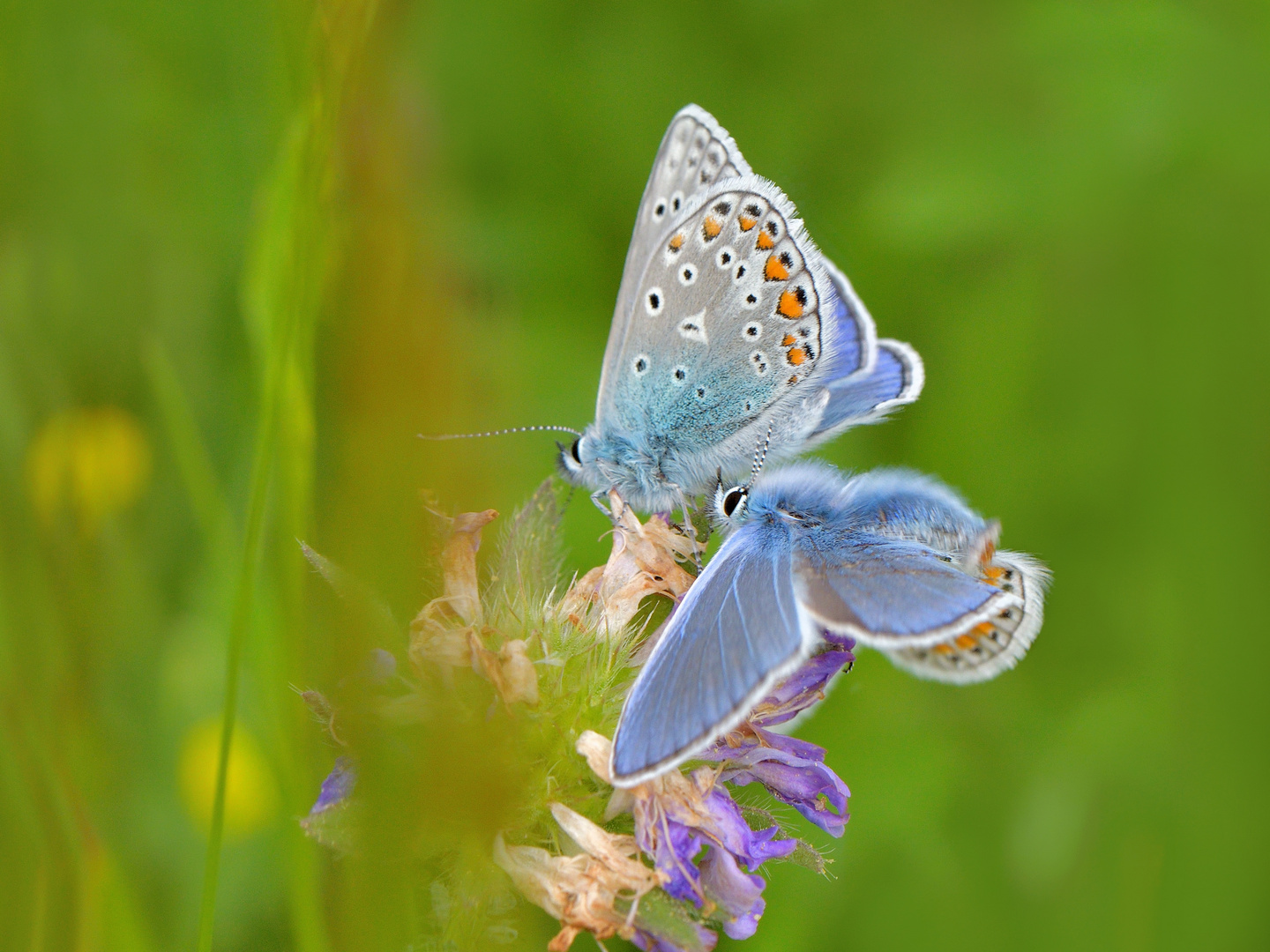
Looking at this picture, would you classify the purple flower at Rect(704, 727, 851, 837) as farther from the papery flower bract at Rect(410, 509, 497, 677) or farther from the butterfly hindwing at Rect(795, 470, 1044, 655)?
the papery flower bract at Rect(410, 509, 497, 677)

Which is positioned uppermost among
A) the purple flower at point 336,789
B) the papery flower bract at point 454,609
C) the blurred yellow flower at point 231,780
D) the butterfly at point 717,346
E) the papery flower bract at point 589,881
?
the butterfly at point 717,346

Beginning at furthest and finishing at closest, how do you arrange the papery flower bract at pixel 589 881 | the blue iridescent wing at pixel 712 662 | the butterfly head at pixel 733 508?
the butterfly head at pixel 733 508
the papery flower bract at pixel 589 881
the blue iridescent wing at pixel 712 662

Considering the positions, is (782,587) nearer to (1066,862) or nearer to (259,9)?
(1066,862)

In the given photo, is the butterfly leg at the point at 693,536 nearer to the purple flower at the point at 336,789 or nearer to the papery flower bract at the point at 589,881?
the papery flower bract at the point at 589,881

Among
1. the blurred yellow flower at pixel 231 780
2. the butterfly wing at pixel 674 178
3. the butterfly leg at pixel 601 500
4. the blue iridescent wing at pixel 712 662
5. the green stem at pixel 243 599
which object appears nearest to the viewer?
the green stem at pixel 243 599

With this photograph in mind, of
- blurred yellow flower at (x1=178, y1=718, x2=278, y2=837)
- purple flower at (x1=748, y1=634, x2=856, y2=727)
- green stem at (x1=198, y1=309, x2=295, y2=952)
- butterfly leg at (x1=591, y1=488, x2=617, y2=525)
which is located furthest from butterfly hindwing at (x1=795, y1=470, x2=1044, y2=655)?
blurred yellow flower at (x1=178, y1=718, x2=278, y2=837)

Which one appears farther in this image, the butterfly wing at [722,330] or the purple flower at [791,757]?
the butterfly wing at [722,330]

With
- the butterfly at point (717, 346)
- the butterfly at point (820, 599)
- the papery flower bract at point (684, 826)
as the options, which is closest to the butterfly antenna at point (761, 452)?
the butterfly at point (717, 346)
